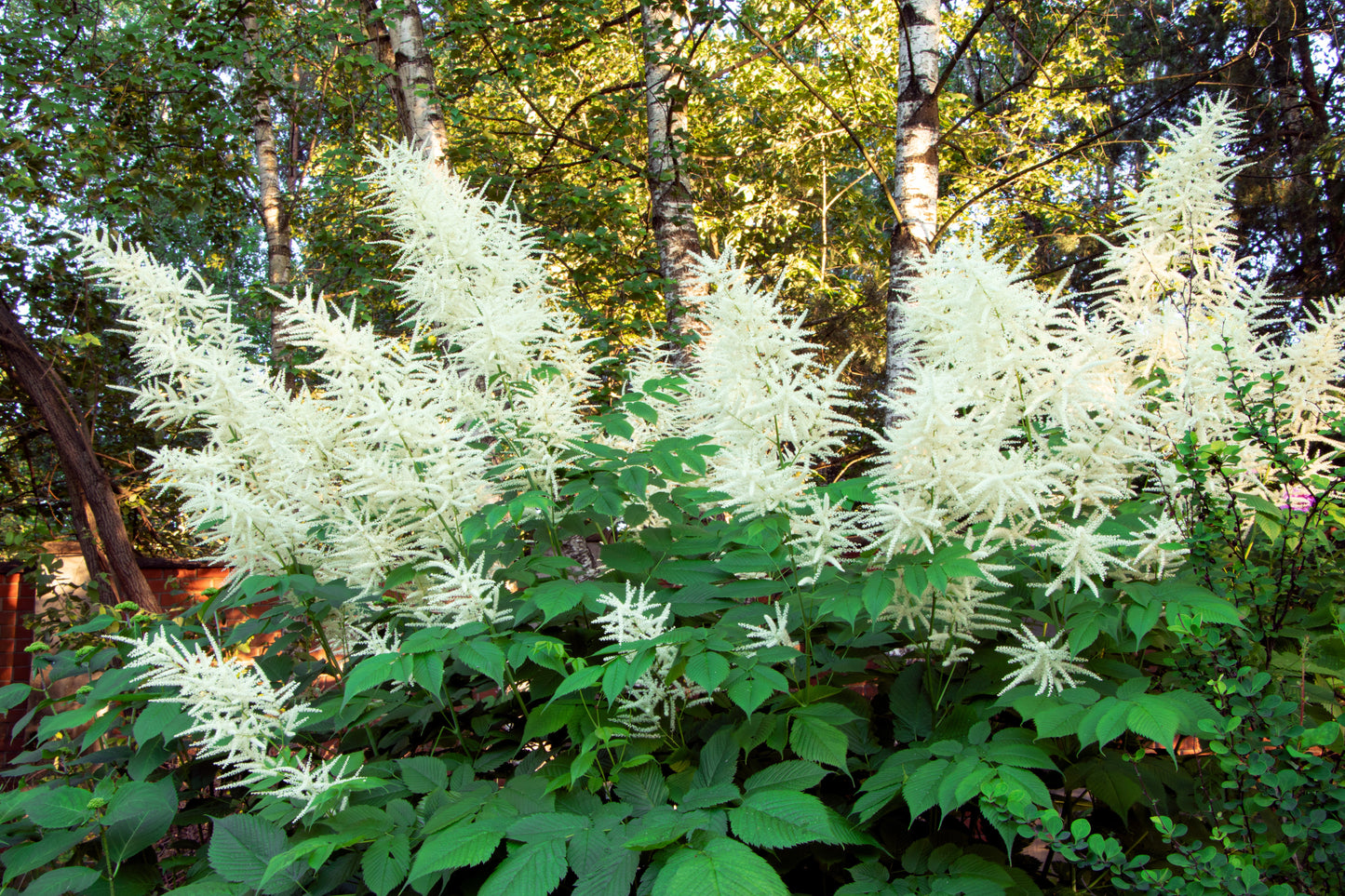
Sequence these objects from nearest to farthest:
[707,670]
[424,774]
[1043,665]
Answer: [707,670]
[1043,665]
[424,774]

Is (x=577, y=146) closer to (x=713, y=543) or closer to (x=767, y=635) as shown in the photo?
(x=713, y=543)

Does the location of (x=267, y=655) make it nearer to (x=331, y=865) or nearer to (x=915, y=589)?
(x=331, y=865)

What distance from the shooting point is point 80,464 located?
6.24 metres

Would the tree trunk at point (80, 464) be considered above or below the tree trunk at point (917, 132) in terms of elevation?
below

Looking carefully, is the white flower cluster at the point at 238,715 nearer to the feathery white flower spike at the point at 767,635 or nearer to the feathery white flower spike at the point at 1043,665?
the feathery white flower spike at the point at 767,635

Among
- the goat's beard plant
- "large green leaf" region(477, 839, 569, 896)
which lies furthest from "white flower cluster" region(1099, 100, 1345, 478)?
"large green leaf" region(477, 839, 569, 896)

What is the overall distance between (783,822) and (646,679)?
54 centimetres

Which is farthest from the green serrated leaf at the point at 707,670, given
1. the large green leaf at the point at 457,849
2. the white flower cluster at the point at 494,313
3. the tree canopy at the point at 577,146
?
the tree canopy at the point at 577,146

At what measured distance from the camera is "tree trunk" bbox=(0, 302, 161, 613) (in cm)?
614

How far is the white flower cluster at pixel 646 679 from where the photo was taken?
196 cm

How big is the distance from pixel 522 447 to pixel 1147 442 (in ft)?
6.04

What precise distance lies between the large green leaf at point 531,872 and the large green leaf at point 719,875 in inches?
8.5

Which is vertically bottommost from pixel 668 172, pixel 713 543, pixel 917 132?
pixel 713 543

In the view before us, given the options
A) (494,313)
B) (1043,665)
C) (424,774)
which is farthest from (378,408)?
(1043,665)
